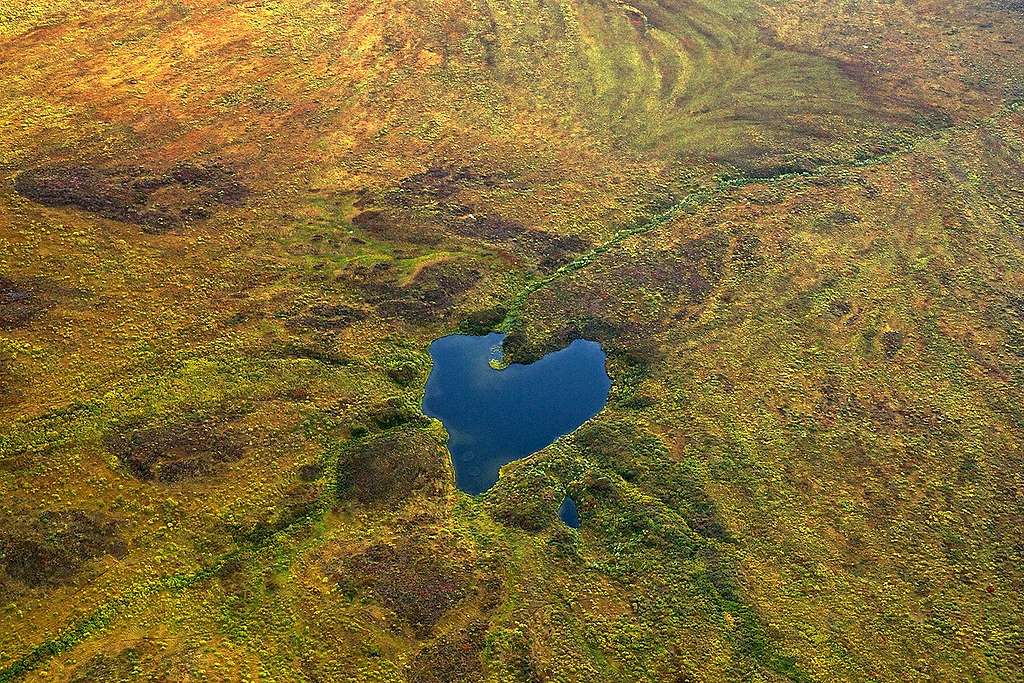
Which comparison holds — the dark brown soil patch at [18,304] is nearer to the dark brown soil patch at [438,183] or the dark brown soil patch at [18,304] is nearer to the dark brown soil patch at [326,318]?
the dark brown soil patch at [326,318]

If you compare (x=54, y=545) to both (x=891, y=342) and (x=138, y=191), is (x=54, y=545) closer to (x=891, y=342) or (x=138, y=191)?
(x=138, y=191)

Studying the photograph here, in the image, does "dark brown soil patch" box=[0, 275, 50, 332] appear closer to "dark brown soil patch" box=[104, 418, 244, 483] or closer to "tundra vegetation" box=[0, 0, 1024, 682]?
"tundra vegetation" box=[0, 0, 1024, 682]

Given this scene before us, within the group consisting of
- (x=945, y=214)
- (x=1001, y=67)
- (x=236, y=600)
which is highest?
(x=1001, y=67)

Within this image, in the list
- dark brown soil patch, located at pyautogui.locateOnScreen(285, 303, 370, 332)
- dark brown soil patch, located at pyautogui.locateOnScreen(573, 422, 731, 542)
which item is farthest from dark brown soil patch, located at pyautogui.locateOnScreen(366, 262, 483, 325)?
dark brown soil patch, located at pyautogui.locateOnScreen(573, 422, 731, 542)

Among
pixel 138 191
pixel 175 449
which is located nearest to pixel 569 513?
pixel 175 449

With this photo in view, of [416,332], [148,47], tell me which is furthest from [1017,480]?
[148,47]

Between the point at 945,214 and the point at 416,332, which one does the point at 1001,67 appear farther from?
the point at 416,332
